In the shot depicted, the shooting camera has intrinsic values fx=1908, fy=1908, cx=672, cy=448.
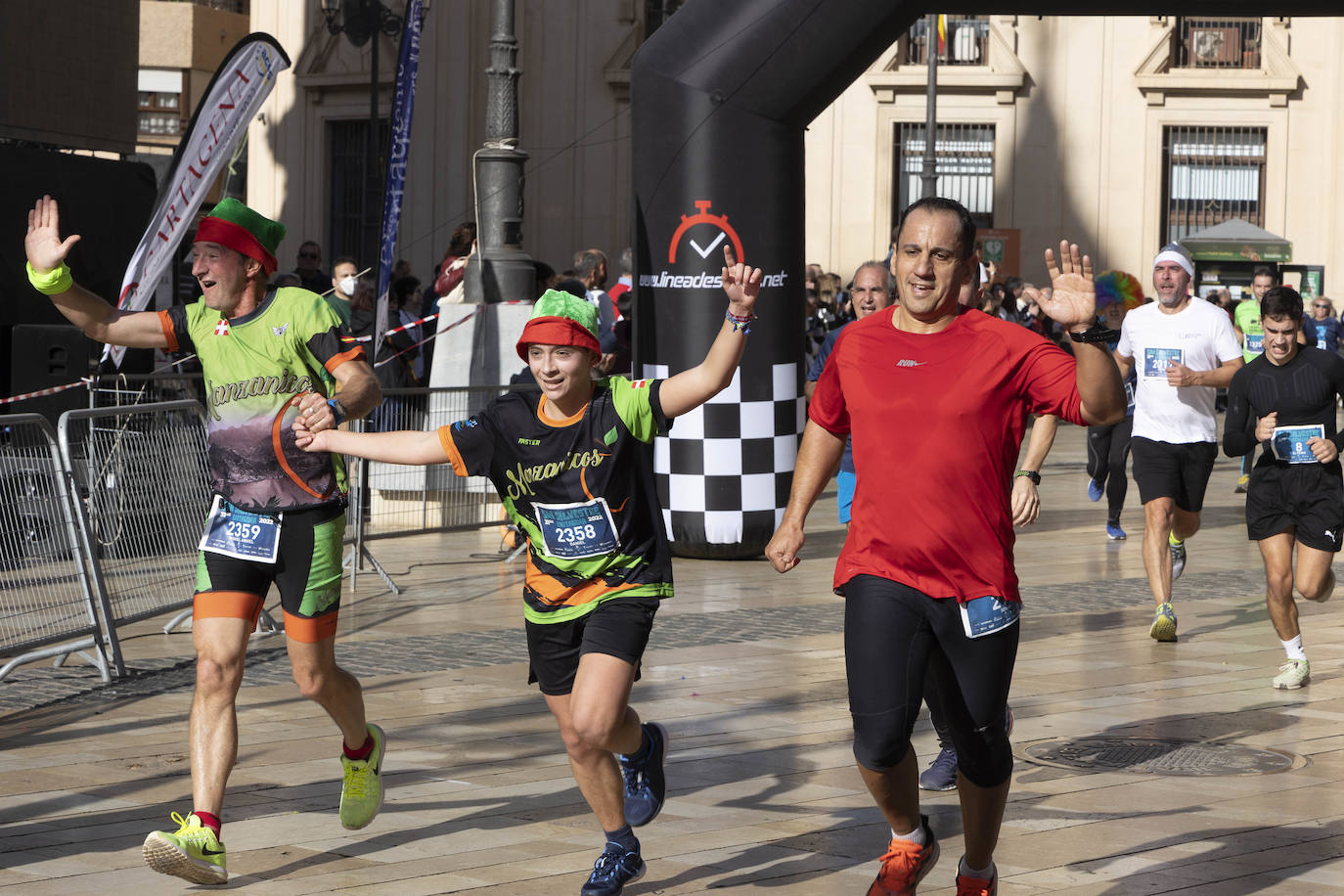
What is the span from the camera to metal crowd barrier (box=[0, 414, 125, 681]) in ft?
26.8

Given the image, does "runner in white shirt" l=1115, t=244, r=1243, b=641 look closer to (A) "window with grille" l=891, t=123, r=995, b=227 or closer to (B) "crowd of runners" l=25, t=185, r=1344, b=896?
(B) "crowd of runners" l=25, t=185, r=1344, b=896

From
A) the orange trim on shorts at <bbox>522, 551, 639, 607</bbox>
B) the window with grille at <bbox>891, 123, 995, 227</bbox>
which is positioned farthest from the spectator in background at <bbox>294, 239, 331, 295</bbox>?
the window with grille at <bbox>891, 123, 995, 227</bbox>

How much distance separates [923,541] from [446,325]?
31.6ft

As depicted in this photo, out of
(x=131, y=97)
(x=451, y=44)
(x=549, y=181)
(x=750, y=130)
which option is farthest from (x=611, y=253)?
(x=750, y=130)

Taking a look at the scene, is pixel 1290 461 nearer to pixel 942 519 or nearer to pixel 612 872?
pixel 942 519

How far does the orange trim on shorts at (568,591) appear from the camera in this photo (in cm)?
507

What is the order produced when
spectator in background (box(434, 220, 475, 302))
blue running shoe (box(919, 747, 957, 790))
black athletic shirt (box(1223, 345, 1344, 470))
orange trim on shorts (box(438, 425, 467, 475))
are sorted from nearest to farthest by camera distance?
1. orange trim on shorts (box(438, 425, 467, 475))
2. blue running shoe (box(919, 747, 957, 790))
3. black athletic shirt (box(1223, 345, 1344, 470))
4. spectator in background (box(434, 220, 475, 302))

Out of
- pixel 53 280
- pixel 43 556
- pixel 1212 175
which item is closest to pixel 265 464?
pixel 53 280

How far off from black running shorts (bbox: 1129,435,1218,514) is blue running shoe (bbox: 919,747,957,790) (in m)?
3.64

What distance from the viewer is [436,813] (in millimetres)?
5953

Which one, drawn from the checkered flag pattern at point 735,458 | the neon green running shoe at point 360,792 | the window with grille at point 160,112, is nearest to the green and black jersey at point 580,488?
the neon green running shoe at point 360,792

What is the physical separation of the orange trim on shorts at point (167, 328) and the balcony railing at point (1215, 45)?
31741 mm

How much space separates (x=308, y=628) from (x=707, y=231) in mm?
6575

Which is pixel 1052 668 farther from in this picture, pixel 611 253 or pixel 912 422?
pixel 611 253
